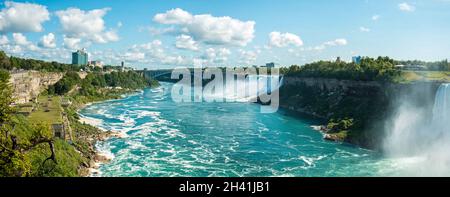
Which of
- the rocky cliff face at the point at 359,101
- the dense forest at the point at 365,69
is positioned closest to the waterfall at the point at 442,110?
the rocky cliff face at the point at 359,101

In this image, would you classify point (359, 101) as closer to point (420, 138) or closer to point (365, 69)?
point (365, 69)

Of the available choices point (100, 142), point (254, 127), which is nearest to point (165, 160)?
point (100, 142)

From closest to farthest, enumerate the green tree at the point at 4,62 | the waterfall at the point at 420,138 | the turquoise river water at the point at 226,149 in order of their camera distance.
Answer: the turquoise river water at the point at 226,149 → the waterfall at the point at 420,138 → the green tree at the point at 4,62

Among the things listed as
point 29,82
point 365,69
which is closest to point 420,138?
point 365,69

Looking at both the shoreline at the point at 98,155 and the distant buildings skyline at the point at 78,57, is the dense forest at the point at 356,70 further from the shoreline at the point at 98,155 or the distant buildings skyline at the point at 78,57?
the distant buildings skyline at the point at 78,57

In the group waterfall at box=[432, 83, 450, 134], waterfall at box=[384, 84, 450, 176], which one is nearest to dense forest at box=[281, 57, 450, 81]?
waterfall at box=[384, 84, 450, 176]
